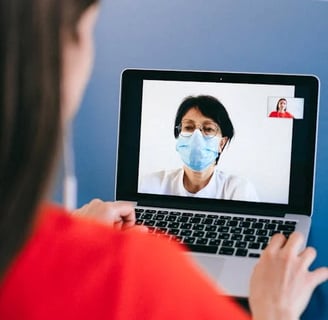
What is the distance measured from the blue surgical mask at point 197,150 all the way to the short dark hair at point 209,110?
2cm

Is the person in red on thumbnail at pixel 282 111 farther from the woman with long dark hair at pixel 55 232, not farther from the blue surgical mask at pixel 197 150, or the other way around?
the woman with long dark hair at pixel 55 232

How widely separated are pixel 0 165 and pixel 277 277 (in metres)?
0.54

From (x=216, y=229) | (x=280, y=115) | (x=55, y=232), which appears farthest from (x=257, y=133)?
(x=55, y=232)

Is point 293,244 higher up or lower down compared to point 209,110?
lower down

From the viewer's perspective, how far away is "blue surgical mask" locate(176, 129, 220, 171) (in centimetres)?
113

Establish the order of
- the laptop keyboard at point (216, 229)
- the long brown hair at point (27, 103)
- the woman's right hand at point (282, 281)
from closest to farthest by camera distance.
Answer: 1. the long brown hair at point (27, 103)
2. the woman's right hand at point (282, 281)
3. the laptop keyboard at point (216, 229)

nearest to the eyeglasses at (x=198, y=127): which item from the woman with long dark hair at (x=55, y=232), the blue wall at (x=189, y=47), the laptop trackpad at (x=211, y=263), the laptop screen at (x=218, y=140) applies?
the laptop screen at (x=218, y=140)

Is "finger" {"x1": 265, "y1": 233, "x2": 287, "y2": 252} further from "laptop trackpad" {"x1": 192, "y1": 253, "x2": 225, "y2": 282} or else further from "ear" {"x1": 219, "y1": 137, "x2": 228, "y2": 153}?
"ear" {"x1": 219, "y1": 137, "x2": 228, "y2": 153}

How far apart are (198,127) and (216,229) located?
0.58ft

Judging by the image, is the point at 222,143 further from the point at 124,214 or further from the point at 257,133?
the point at 124,214

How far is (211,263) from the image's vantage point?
964 millimetres

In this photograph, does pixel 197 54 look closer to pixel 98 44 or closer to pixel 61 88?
pixel 98 44

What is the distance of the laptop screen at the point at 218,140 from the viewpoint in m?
1.11

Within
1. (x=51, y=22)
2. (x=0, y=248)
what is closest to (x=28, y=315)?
(x=0, y=248)
